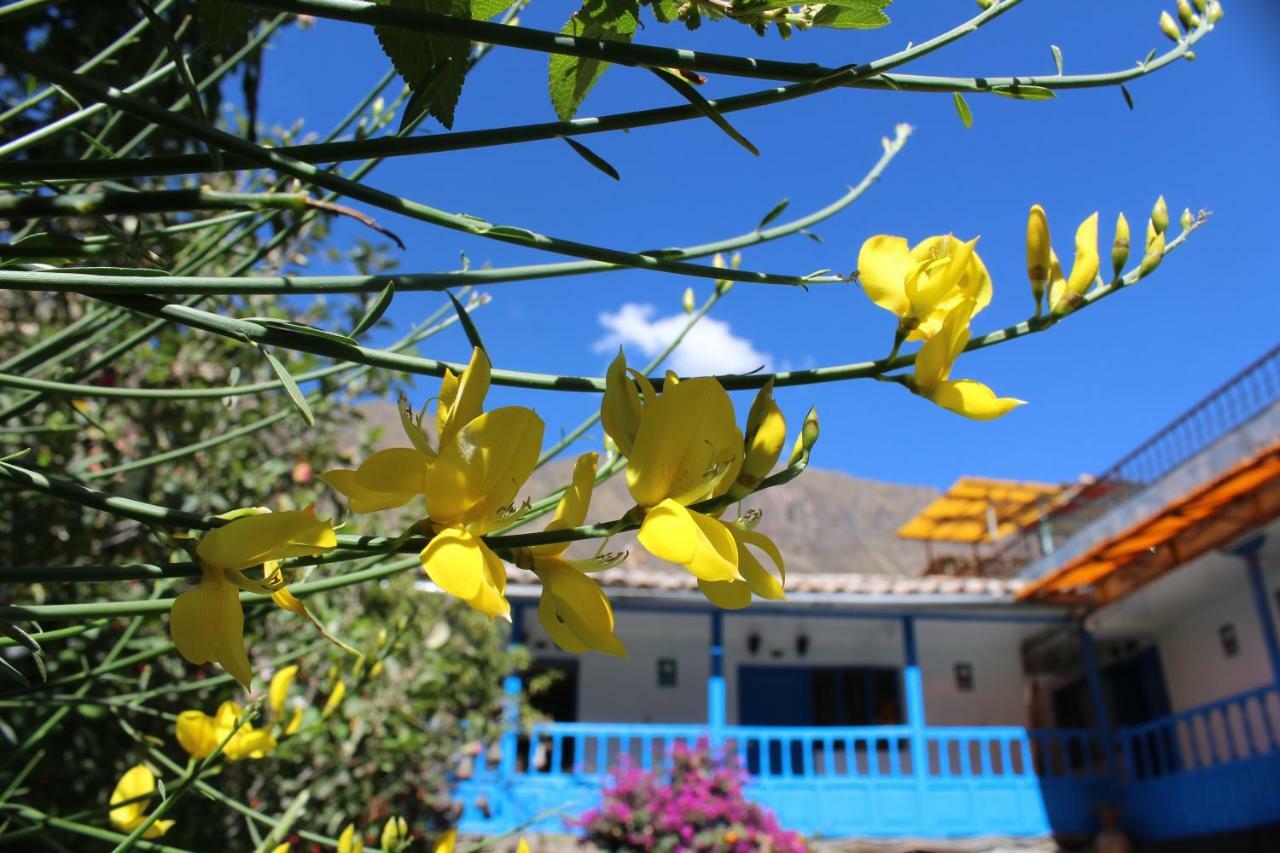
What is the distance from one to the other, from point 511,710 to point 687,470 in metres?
6.77

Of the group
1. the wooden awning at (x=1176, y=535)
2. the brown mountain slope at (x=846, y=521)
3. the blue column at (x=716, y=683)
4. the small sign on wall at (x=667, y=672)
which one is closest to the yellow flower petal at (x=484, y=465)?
the wooden awning at (x=1176, y=535)

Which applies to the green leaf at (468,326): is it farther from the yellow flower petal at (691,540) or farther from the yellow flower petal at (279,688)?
the yellow flower petal at (279,688)

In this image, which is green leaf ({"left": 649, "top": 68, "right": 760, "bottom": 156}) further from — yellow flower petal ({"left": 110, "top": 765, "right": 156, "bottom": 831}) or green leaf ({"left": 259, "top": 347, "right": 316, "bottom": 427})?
yellow flower petal ({"left": 110, "top": 765, "right": 156, "bottom": 831})

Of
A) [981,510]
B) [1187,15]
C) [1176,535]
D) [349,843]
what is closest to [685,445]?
[1187,15]

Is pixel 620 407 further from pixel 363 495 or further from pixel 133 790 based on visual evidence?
pixel 133 790

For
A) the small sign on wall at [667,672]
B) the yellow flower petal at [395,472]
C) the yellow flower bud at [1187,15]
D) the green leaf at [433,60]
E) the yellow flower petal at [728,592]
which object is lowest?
the yellow flower petal at [728,592]

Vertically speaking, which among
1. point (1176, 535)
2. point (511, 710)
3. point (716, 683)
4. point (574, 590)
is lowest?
point (574, 590)

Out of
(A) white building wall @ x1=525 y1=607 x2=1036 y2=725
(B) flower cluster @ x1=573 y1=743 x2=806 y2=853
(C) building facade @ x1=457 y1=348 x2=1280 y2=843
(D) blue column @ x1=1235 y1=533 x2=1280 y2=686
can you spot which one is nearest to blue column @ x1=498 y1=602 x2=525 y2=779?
(C) building facade @ x1=457 y1=348 x2=1280 y2=843

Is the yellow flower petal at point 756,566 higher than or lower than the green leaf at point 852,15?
lower

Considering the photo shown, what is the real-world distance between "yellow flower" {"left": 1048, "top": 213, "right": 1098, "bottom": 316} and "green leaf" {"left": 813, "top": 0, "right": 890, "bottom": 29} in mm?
202

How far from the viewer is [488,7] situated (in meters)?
0.52

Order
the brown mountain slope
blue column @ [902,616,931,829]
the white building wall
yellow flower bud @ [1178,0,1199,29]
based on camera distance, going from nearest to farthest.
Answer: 1. yellow flower bud @ [1178,0,1199,29]
2. blue column @ [902,616,931,829]
3. the white building wall
4. the brown mountain slope

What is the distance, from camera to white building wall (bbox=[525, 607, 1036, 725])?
33.5 ft

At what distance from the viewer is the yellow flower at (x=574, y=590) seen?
0.41m
